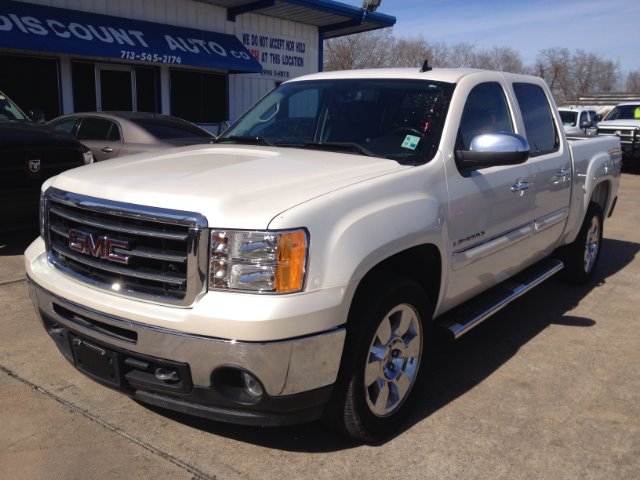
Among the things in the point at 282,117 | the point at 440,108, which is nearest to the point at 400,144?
the point at 440,108

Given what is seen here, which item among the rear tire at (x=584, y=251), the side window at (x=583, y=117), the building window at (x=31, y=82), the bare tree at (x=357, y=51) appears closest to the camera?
the rear tire at (x=584, y=251)

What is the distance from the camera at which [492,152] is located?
11.4ft

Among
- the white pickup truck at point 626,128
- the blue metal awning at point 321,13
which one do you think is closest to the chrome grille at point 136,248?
the blue metal awning at point 321,13

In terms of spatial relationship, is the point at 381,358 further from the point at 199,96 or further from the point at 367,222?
the point at 199,96

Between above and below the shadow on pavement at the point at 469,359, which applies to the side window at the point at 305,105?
above

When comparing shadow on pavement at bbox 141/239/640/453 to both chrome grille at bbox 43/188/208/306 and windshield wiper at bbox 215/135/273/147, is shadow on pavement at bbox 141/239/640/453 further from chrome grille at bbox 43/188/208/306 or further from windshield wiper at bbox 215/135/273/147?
windshield wiper at bbox 215/135/273/147

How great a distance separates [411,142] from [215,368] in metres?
1.78

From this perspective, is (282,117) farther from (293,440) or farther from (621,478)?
(621,478)

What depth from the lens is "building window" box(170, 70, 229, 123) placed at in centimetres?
1603

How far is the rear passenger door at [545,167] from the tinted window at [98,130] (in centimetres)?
593

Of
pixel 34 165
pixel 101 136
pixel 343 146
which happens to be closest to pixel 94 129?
pixel 101 136

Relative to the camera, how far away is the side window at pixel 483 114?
12.6 ft

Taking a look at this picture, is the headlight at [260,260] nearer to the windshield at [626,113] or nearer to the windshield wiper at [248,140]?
the windshield wiper at [248,140]

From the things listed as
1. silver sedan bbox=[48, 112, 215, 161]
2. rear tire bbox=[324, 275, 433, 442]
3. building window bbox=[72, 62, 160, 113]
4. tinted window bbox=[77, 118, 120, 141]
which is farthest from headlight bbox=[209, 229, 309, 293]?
building window bbox=[72, 62, 160, 113]
